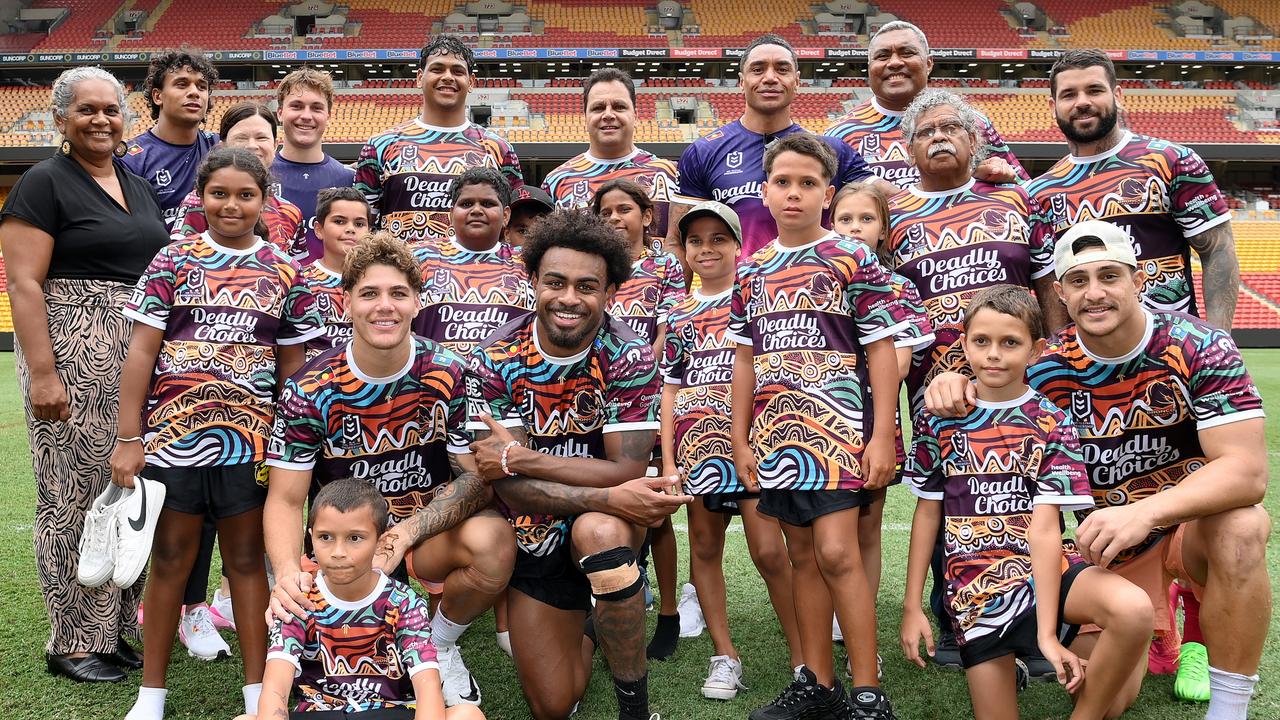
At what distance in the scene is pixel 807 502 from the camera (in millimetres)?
3338

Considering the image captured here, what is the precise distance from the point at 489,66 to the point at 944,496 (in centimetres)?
3101

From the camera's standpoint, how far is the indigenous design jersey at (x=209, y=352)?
347cm

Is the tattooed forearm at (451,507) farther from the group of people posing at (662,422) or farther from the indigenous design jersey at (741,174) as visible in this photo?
the indigenous design jersey at (741,174)

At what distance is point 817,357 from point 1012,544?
91 cm

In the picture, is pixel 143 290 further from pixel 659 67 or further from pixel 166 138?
pixel 659 67

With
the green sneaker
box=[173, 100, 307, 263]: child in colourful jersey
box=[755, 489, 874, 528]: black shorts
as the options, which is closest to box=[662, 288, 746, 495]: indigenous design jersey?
box=[755, 489, 874, 528]: black shorts

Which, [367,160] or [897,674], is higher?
[367,160]

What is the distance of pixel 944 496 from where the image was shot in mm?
3285

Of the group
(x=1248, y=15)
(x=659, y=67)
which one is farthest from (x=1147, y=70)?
(x=659, y=67)

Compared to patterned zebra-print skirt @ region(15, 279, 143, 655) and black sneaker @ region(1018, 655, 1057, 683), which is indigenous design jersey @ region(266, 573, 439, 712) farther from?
black sneaker @ region(1018, 655, 1057, 683)

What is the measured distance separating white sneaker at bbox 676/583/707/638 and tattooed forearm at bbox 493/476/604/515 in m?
1.18

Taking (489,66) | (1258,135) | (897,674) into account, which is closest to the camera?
(897,674)

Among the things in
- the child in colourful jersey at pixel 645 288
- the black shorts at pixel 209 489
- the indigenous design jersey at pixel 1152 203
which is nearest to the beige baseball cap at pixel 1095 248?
the indigenous design jersey at pixel 1152 203

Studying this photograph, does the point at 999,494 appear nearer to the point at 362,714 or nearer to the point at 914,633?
the point at 914,633
